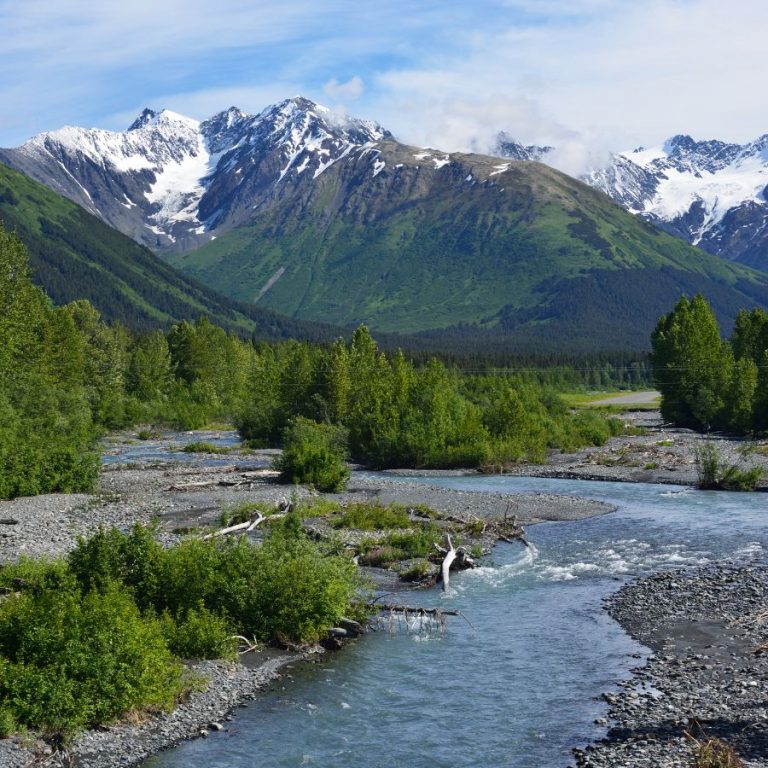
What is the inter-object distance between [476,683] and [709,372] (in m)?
96.7

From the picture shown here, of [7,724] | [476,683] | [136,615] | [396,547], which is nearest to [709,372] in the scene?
[396,547]

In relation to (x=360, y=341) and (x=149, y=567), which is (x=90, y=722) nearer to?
(x=149, y=567)

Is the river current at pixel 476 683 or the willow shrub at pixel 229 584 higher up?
the willow shrub at pixel 229 584

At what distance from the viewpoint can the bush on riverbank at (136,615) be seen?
23.1m

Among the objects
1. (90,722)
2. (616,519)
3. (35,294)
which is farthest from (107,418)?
(90,722)

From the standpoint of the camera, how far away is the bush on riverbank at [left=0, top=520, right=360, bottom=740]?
2314 centimetres

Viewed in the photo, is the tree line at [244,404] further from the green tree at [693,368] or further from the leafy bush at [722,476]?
the leafy bush at [722,476]

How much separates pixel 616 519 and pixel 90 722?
38754 millimetres

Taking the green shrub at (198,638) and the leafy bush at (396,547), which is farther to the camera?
the leafy bush at (396,547)

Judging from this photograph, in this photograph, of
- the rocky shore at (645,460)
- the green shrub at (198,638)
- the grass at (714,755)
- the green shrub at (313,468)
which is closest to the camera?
the grass at (714,755)

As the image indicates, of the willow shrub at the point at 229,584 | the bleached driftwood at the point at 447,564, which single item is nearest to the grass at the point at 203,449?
the bleached driftwood at the point at 447,564

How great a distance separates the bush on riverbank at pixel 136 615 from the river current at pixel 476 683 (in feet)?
6.36

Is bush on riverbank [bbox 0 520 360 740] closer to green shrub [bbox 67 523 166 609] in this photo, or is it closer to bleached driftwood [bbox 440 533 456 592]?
green shrub [bbox 67 523 166 609]

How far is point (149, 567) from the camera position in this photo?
1225 inches
